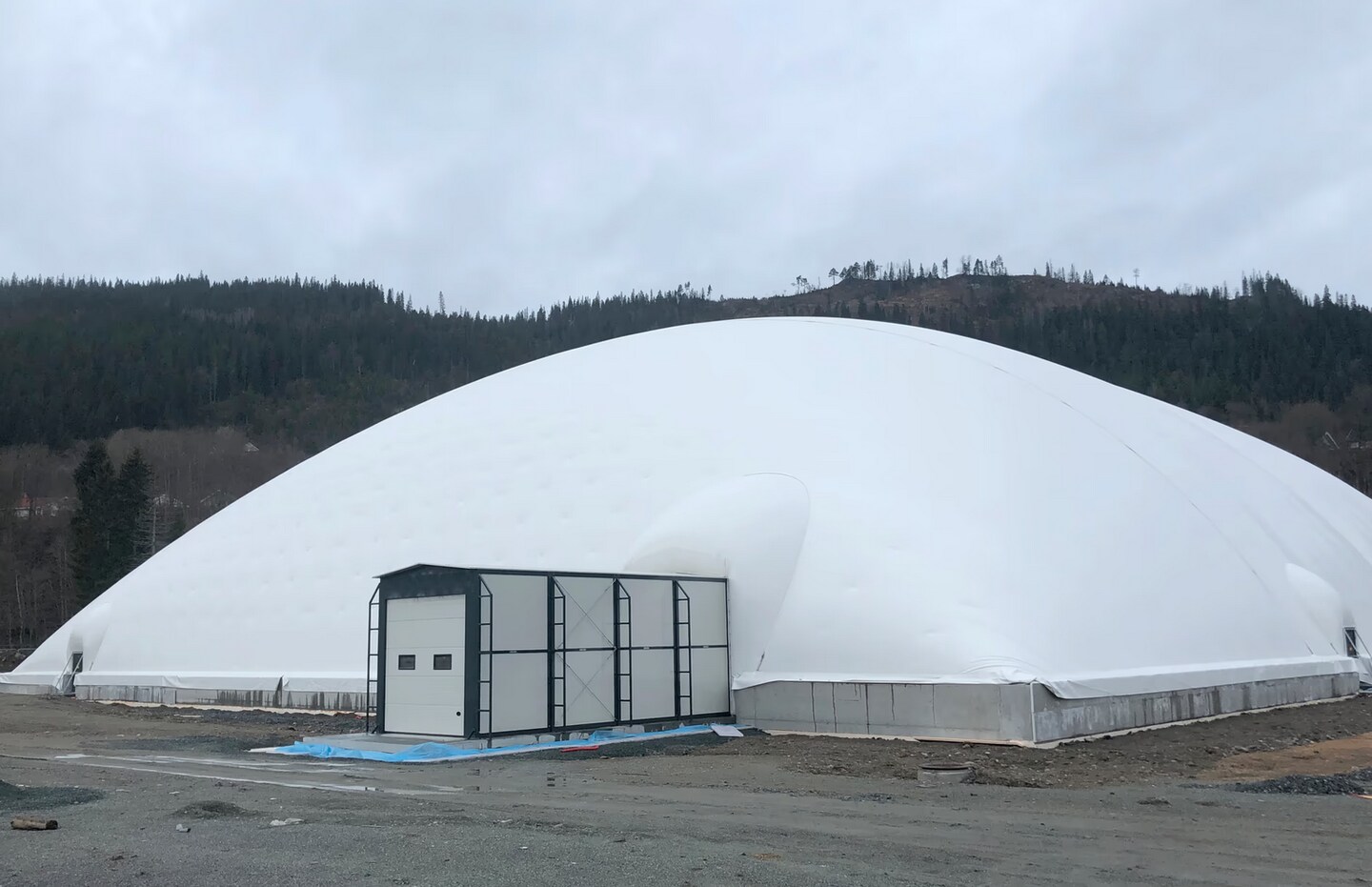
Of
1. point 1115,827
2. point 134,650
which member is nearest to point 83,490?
point 134,650

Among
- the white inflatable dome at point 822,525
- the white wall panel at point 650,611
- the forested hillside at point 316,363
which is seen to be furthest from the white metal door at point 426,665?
the forested hillside at point 316,363

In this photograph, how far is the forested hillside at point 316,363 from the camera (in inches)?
3856

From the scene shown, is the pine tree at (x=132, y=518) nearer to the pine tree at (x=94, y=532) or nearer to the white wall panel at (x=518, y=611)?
the pine tree at (x=94, y=532)

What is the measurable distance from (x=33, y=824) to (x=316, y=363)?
373 ft

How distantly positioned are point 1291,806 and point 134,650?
2719cm

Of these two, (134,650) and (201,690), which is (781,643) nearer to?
(201,690)

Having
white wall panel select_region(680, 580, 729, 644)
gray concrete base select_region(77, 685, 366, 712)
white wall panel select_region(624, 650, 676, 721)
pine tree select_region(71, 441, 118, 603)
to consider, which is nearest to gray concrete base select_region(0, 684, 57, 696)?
gray concrete base select_region(77, 685, 366, 712)

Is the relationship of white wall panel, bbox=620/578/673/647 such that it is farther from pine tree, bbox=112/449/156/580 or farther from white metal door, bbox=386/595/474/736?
pine tree, bbox=112/449/156/580

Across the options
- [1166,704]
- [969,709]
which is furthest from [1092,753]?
[1166,704]

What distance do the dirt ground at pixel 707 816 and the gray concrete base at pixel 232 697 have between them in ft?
16.3

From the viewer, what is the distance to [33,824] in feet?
32.1

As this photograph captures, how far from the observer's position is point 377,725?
64.4ft

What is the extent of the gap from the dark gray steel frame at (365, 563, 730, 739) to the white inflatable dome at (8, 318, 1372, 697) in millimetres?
1181

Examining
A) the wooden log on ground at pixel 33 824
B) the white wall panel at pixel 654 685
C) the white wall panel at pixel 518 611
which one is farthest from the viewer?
the white wall panel at pixel 654 685
